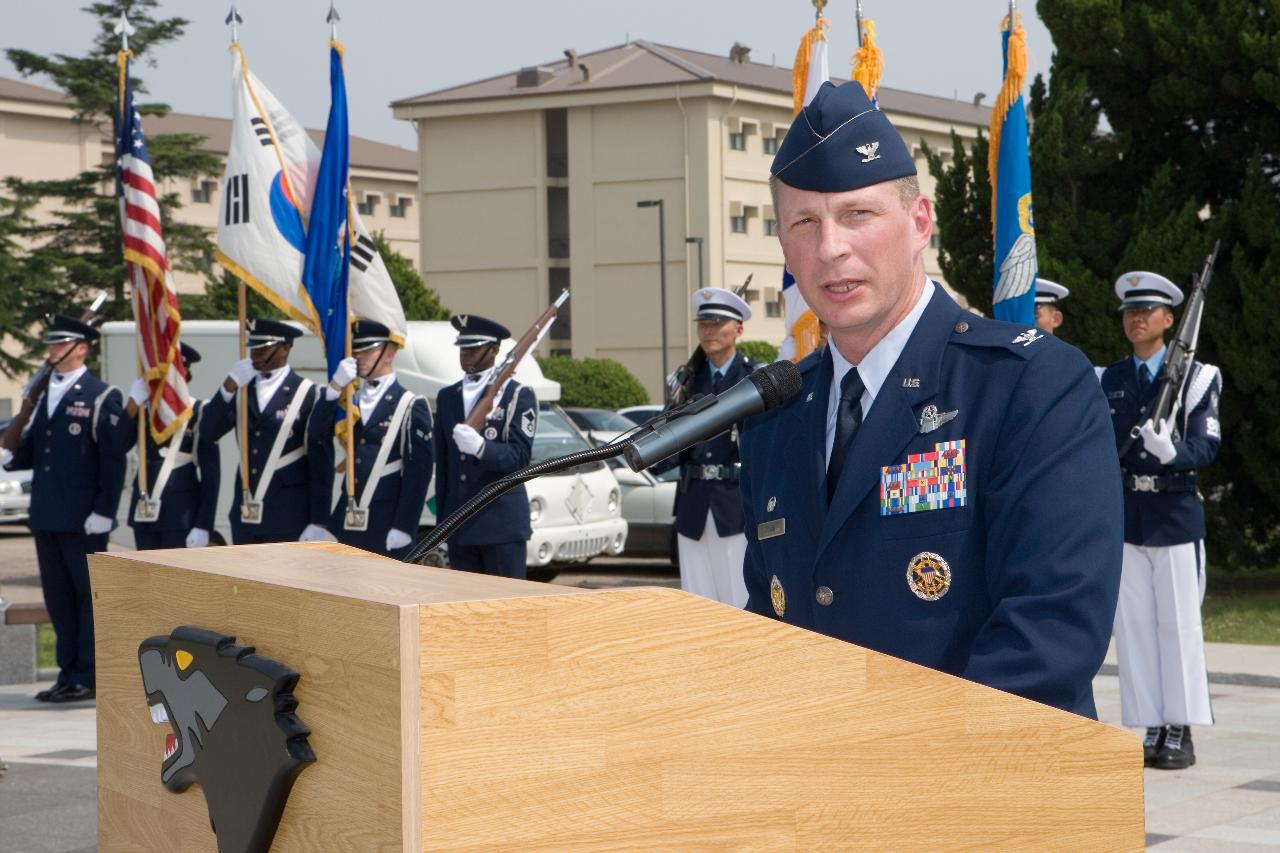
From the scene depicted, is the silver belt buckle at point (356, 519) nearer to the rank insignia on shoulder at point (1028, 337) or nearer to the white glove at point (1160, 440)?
the white glove at point (1160, 440)

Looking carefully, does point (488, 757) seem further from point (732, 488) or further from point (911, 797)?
point (732, 488)

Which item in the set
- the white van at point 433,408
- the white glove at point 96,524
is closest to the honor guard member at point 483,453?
the white glove at point 96,524

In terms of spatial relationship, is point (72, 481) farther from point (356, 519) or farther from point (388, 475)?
point (388, 475)

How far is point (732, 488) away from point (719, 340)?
88cm

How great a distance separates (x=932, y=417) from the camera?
2498 millimetres

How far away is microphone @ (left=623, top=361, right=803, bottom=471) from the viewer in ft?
7.52

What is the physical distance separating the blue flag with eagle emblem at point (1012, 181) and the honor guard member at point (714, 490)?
1584 mm

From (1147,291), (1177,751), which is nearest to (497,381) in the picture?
(1147,291)

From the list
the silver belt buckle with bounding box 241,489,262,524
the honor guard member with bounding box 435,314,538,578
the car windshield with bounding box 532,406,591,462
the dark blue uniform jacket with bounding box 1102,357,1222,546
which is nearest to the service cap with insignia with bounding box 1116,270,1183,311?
the dark blue uniform jacket with bounding box 1102,357,1222,546

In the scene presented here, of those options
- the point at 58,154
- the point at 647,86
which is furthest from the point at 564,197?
the point at 58,154

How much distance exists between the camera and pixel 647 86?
5956 cm

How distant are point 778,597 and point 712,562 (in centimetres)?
730

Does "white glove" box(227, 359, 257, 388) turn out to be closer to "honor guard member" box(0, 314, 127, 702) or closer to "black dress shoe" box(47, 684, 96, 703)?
"honor guard member" box(0, 314, 127, 702)

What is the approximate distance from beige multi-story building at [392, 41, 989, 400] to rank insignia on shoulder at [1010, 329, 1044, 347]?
176 ft
